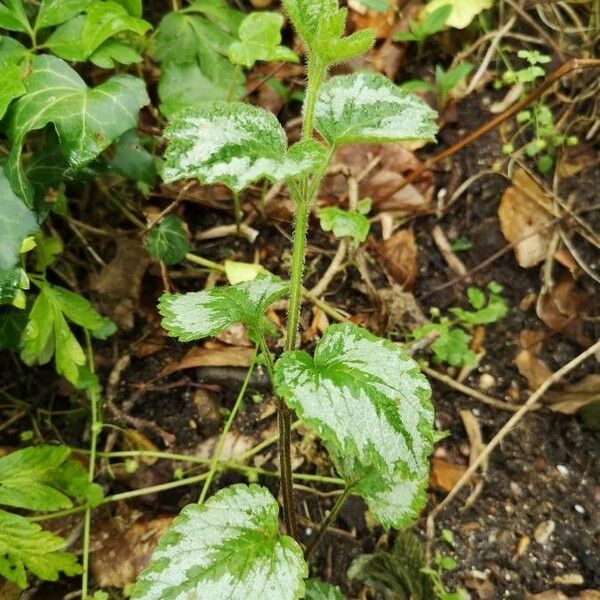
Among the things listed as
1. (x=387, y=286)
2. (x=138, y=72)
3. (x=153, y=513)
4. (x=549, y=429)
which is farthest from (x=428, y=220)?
(x=153, y=513)

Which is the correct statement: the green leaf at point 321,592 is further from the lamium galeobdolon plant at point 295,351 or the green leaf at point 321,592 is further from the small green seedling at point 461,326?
the small green seedling at point 461,326

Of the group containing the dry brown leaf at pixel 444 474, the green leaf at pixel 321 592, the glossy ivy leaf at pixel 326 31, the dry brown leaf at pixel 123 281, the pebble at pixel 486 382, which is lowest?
the dry brown leaf at pixel 444 474

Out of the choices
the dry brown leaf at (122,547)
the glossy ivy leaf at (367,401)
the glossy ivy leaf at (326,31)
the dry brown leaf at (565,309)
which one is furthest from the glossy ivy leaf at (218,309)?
the dry brown leaf at (565,309)

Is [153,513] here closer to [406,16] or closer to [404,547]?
[404,547]

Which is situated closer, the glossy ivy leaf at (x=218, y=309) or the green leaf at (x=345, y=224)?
the glossy ivy leaf at (x=218, y=309)

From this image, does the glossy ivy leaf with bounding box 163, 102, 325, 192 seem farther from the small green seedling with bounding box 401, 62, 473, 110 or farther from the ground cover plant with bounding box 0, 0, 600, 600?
the small green seedling with bounding box 401, 62, 473, 110

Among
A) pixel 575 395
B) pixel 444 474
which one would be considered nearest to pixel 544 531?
pixel 444 474

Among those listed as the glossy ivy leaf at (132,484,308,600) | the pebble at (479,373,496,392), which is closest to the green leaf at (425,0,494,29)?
the pebble at (479,373,496,392)

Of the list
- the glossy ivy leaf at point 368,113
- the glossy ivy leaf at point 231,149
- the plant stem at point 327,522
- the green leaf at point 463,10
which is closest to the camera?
the glossy ivy leaf at point 231,149
